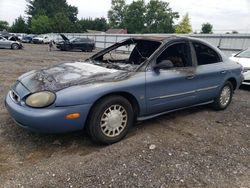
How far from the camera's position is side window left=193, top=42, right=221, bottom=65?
4.88 metres

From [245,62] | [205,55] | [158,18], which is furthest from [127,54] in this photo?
[158,18]

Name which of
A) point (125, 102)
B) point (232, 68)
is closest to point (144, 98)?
point (125, 102)

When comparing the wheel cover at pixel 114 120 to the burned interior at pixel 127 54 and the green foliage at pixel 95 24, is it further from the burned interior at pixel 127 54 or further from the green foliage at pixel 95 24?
the green foliage at pixel 95 24

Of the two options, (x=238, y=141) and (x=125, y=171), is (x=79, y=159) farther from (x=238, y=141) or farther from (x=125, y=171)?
(x=238, y=141)

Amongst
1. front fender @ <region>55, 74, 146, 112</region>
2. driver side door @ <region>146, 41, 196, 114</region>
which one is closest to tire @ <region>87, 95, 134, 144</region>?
front fender @ <region>55, 74, 146, 112</region>

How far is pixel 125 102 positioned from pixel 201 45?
2.18 m

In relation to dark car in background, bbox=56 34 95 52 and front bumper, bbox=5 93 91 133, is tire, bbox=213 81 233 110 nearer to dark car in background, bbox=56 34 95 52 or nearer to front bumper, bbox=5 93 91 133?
front bumper, bbox=5 93 91 133

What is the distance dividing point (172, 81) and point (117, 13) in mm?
80356

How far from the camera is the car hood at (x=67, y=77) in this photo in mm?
3463

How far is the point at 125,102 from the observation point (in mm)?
3730

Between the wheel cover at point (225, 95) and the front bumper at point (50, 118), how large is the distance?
3.31 metres

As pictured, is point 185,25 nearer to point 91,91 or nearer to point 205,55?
point 205,55

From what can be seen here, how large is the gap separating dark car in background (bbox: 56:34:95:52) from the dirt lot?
21.9 meters

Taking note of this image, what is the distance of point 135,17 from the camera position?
76.8m
